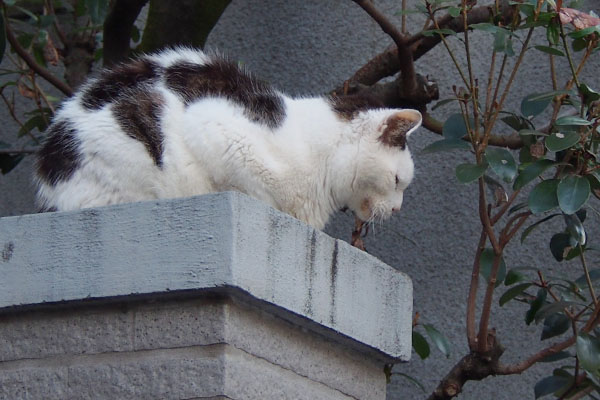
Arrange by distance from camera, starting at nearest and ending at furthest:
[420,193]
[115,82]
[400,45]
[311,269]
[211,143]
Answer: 1. [311,269]
2. [211,143]
3. [115,82]
4. [400,45]
5. [420,193]

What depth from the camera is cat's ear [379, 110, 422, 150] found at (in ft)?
6.43

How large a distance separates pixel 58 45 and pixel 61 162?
178 centimetres

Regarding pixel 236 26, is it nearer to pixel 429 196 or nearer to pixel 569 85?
pixel 429 196

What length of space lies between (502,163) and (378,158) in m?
0.26

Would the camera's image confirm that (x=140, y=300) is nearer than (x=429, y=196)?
Yes

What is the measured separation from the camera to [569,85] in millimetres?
2172

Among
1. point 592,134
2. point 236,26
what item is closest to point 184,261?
point 592,134

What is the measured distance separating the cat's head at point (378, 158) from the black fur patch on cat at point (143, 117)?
0.43 meters

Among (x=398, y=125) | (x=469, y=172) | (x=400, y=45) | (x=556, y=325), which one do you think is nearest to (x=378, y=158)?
(x=398, y=125)

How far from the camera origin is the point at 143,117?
1753 millimetres

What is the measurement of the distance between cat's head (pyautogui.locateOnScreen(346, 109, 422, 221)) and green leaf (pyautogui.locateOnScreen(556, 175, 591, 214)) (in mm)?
336

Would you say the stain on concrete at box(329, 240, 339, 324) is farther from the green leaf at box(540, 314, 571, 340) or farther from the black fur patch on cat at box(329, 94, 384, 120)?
the green leaf at box(540, 314, 571, 340)

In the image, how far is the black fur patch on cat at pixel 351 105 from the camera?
1.99 meters

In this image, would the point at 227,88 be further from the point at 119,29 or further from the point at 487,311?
the point at 487,311
